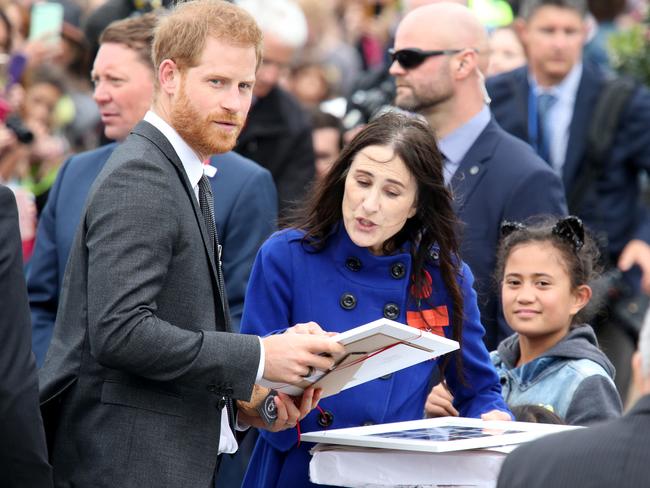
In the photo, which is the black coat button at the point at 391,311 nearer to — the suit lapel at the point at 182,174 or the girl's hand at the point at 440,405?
the girl's hand at the point at 440,405

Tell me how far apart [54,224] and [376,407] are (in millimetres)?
1876

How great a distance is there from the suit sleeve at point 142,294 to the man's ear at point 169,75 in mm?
307

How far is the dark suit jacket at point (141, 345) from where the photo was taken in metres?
3.80

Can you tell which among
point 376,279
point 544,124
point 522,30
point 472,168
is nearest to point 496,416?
point 376,279

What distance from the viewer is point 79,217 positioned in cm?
554

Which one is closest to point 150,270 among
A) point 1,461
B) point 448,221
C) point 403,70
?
point 1,461

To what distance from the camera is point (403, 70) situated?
659 cm

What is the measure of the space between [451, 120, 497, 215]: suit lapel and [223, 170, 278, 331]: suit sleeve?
840 millimetres

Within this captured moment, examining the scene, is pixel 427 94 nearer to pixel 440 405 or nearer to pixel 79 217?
pixel 79 217

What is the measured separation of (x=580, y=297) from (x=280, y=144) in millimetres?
3089

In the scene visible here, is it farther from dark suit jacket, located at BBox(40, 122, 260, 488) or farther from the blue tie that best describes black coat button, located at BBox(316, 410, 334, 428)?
the blue tie

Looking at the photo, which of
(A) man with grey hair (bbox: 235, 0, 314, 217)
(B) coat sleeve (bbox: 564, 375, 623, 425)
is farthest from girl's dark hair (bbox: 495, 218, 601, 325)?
(A) man with grey hair (bbox: 235, 0, 314, 217)

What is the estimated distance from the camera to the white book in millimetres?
3879

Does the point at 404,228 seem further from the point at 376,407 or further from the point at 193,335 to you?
the point at 193,335
